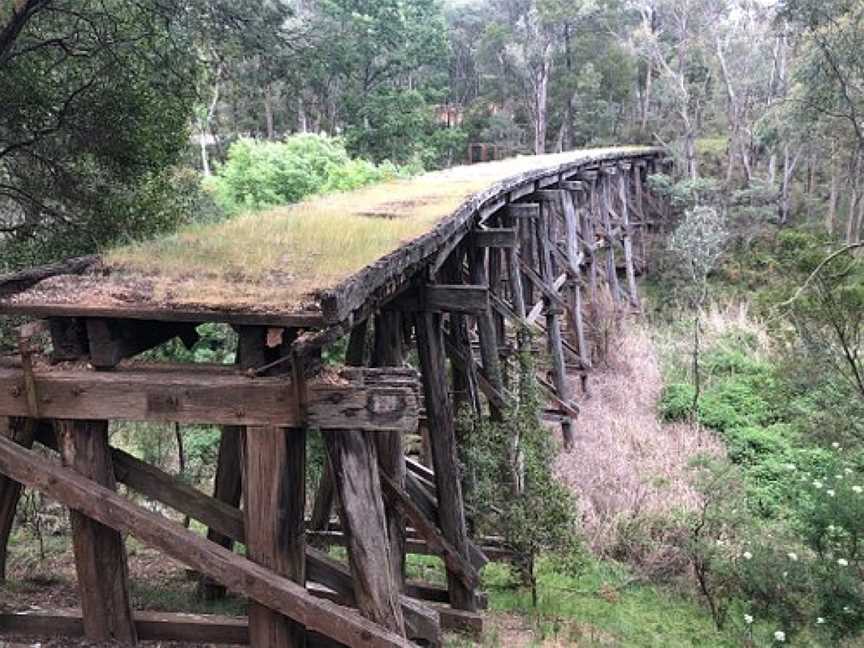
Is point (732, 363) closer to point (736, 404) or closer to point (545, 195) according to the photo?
point (736, 404)

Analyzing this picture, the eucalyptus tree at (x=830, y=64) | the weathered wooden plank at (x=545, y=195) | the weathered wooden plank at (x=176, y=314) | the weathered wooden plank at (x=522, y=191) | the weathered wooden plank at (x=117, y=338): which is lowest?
the weathered wooden plank at (x=117, y=338)

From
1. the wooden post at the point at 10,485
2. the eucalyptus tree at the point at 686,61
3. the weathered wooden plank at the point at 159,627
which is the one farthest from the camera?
the eucalyptus tree at the point at 686,61

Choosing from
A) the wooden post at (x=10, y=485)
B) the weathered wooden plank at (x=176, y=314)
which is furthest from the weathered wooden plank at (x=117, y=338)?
the wooden post at (x=10, y=485)

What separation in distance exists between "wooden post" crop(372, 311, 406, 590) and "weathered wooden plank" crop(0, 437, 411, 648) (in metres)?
1.99

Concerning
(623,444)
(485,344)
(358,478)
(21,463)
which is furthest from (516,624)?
(623,444)

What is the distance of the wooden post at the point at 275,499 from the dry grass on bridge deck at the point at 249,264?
536 millimetres

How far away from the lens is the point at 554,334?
10617mm

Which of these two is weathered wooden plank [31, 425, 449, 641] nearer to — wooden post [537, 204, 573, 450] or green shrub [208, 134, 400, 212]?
wooden post [537, 204, 573, 450]

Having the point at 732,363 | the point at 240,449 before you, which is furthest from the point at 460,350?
the point at 732,363

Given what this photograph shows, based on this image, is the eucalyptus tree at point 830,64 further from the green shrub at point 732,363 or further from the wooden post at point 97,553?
the wooden post at point 97,553

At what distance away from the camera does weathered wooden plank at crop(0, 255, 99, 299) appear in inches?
130

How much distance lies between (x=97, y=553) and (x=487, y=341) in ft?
14.3

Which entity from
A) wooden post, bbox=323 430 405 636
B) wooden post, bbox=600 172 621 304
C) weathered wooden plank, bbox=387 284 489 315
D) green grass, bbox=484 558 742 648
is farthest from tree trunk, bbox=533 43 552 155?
wooden post, bbox=323 430 405 636

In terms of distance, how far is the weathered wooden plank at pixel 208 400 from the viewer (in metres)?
3.01
